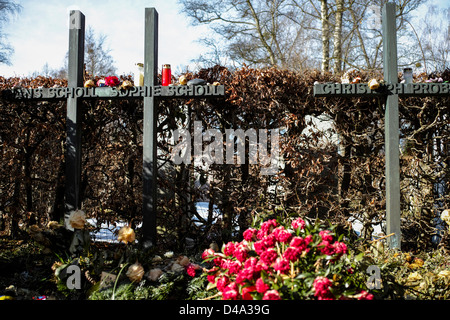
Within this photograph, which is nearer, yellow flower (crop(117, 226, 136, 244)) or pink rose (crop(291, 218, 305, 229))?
pink rose (crop(291, 218, 305, 229))

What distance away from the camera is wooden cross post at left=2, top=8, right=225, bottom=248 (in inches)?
157

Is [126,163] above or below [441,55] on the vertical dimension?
below

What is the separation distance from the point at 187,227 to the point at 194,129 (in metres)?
1.22

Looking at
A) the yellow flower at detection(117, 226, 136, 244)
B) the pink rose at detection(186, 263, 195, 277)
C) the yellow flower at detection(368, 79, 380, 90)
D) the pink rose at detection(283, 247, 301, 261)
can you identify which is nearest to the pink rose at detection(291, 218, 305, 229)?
the pink rose at detection(283, 247, 301, 261)

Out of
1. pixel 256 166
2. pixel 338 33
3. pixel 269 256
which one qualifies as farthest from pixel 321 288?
pixel 338 33

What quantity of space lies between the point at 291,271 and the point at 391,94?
280 centimetres

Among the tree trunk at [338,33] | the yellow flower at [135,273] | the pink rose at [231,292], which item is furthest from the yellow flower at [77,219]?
the tree trunk at [338,33]

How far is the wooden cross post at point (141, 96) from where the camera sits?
3998mm

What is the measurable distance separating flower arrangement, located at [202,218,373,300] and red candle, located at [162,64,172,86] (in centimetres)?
241

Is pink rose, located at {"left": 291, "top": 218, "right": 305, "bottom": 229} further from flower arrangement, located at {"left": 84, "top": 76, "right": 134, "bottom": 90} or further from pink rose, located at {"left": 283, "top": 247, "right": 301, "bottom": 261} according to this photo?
Answer: flower arrangement, located at {"left": 84, "top": 76, "right": 134, "bottom": 90}

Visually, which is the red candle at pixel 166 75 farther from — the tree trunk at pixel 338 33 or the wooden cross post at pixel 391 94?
the tree trunk at pixel 338 33
